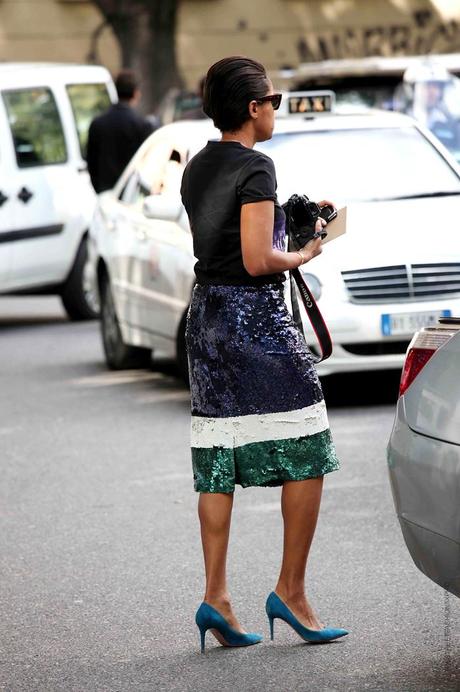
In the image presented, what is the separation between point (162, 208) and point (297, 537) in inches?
200

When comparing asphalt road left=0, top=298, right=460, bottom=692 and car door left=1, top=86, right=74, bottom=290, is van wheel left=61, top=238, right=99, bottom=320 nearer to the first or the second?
car door left=1, top=86, right=74, bottom=290

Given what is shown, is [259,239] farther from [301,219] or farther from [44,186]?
[44,186]

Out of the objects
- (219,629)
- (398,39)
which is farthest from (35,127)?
(398,39)

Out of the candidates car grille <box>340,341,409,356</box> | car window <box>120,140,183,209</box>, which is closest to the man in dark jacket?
car window <box>120,140,183,209</box>

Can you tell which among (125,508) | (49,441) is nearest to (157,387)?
(49,441)

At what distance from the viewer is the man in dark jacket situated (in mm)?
14898

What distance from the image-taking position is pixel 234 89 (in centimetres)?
510

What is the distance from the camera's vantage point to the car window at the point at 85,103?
51.6 feet

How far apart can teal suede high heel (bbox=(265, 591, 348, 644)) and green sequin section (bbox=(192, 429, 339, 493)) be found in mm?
350

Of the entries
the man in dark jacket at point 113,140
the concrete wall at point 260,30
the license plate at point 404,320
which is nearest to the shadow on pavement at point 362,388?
the license plate at point 404,320

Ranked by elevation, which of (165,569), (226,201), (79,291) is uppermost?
(226,201)

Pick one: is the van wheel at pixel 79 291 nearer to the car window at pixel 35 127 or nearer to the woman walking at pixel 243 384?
the car window at pixel 35 127

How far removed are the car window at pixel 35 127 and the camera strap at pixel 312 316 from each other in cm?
986

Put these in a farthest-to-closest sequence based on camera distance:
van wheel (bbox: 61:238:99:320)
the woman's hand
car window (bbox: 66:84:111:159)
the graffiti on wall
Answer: the graffiti on wall → car window (bbox: 66:84:111:159) → van wheel (bbox: 61:238:99:320) → the woman's hand
